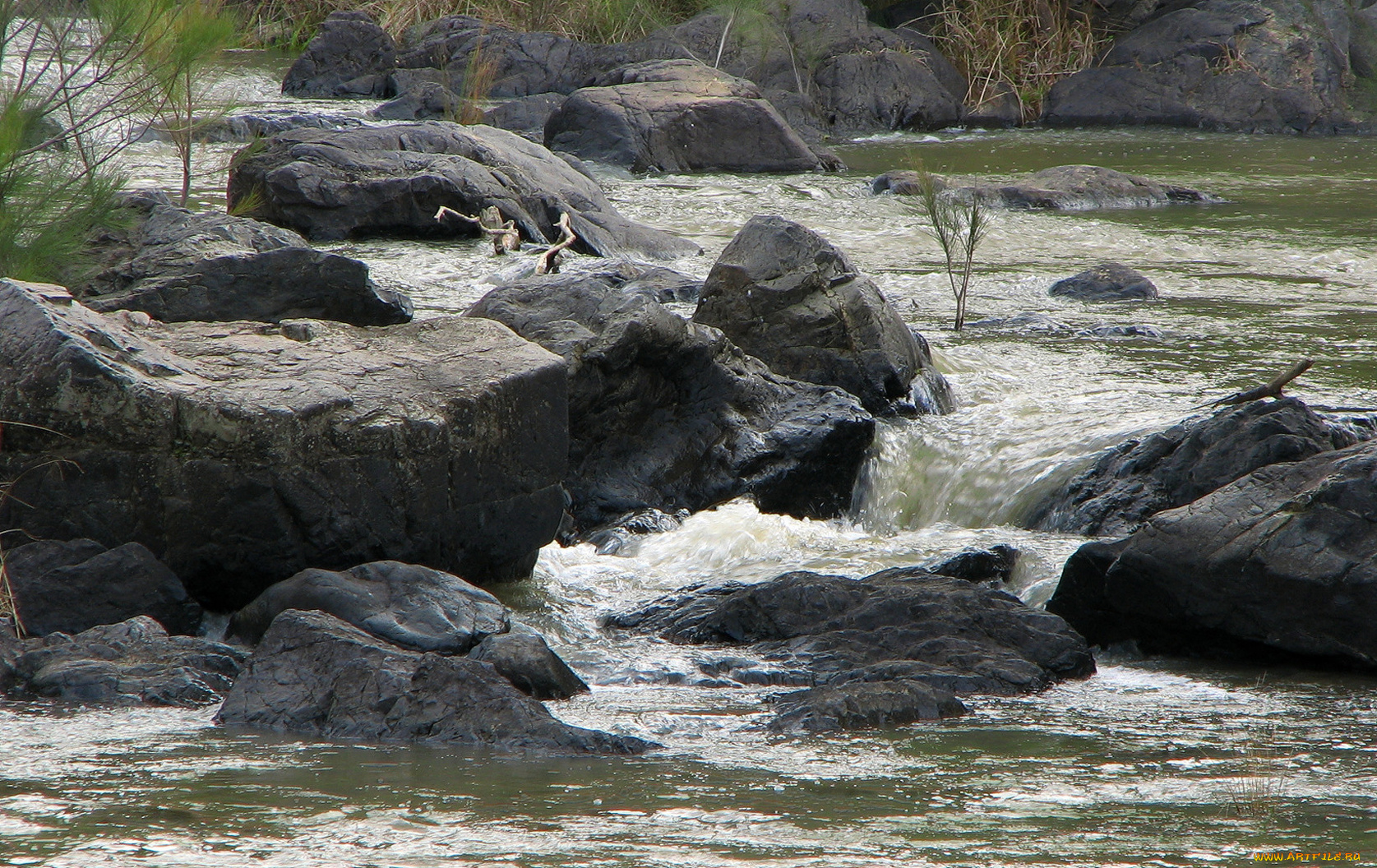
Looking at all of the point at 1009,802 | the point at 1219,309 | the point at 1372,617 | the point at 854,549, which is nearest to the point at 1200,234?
the point at 1219,309

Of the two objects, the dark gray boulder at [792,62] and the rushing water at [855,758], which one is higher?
the dark gray boulder at [792,62]

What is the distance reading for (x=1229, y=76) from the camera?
20109 mm

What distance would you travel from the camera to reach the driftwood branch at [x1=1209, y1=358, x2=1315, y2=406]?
6.12 m

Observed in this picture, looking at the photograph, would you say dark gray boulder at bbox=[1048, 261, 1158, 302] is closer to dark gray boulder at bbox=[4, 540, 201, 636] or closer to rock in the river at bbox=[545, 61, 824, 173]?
rock in the river at bbox=[545, 61, 824, 173]

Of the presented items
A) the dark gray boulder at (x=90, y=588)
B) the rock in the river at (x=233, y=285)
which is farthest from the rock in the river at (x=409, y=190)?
the dark gray boulder at (x=90, y=588)

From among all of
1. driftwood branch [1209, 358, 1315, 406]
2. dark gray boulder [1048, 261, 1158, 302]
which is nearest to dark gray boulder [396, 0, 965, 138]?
dark gray boulder [1048, 261, 1158, 302]

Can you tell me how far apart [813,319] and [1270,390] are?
7.61 ft

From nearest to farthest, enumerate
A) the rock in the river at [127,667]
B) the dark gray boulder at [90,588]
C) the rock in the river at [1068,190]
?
the rock in the river at [127,667]
the dark gray boulder at [90,588]
the rock in the river at [1068,190]

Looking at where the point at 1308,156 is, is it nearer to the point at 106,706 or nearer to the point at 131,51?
the point at 131,51

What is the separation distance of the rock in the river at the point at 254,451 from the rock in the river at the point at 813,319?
8.05 feet

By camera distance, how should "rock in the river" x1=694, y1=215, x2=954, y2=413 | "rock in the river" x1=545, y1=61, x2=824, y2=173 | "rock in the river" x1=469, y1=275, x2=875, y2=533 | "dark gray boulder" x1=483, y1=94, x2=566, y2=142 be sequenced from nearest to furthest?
1. "rock in the river" x1=469, y1=275, x2=875, y2=533
2. "rock in the river" x1=694, y1=215, x2=954, y2=413
3. "rock in the river" x1=545, y1=61, x2=824, y2=173
4. "dark gray boulder" x1=483, y1=94, x2=566, y2=142

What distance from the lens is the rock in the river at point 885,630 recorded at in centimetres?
431

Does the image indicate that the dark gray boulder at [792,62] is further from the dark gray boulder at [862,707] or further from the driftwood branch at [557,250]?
the dark gray boulder at [862,707]

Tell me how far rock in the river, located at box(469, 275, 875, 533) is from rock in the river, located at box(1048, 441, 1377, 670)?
73.6 inches
